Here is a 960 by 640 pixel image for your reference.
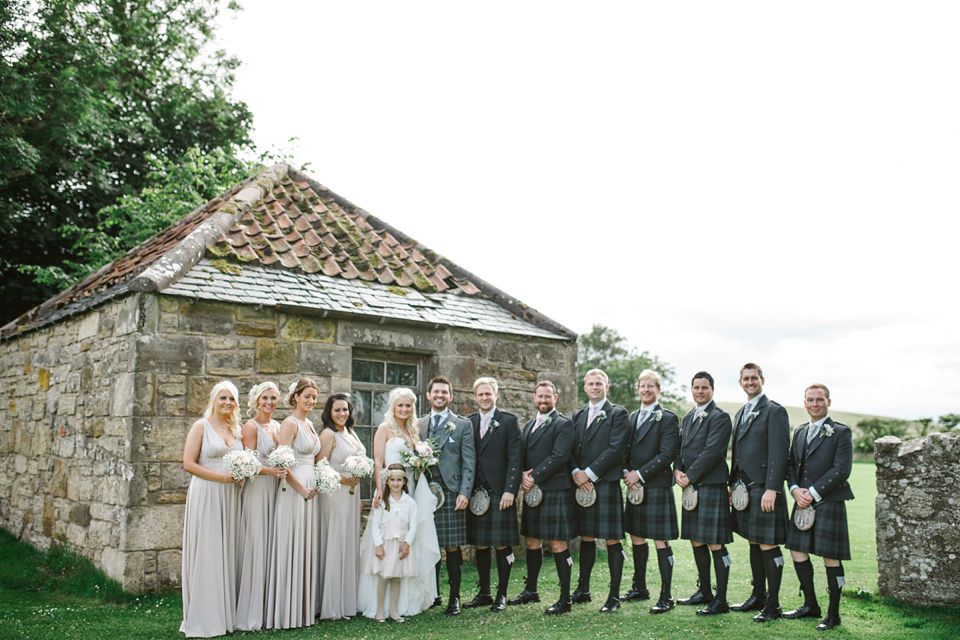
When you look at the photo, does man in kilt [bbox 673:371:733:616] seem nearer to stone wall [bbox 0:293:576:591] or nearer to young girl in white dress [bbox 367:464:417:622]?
young girl in white dress [bbox 367:464:417:622]

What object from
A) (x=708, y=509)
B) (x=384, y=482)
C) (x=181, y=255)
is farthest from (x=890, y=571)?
(x=181, y=255)

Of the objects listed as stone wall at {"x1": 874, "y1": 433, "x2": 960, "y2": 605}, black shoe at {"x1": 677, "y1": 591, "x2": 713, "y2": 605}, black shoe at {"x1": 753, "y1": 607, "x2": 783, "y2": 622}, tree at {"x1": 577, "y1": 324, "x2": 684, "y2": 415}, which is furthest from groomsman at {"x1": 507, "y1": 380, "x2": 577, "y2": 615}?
tree at {"x1": 577, "y1": 324, "x2": 684, "y2": 415}

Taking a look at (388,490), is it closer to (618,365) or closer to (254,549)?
(254,549)

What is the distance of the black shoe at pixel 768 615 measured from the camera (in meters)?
5.82

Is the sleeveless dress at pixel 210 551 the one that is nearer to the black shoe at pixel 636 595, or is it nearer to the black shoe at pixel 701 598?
the black shoe at pixel 636 595

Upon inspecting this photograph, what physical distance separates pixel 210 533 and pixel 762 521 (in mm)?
4216

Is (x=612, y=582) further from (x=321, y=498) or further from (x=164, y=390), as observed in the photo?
(x=164, y=390)

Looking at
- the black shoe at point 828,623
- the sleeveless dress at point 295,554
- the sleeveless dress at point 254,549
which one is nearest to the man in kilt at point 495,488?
the sleeveless dress at point 295,554

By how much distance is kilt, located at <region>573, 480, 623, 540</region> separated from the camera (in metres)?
6.36

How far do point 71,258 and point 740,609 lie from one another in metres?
15.5

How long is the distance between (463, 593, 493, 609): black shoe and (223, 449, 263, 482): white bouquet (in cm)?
224

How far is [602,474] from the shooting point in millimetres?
6414

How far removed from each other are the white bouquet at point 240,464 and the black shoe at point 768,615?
3989 mm

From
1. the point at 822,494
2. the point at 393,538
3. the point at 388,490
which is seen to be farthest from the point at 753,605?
the point at 388,490
